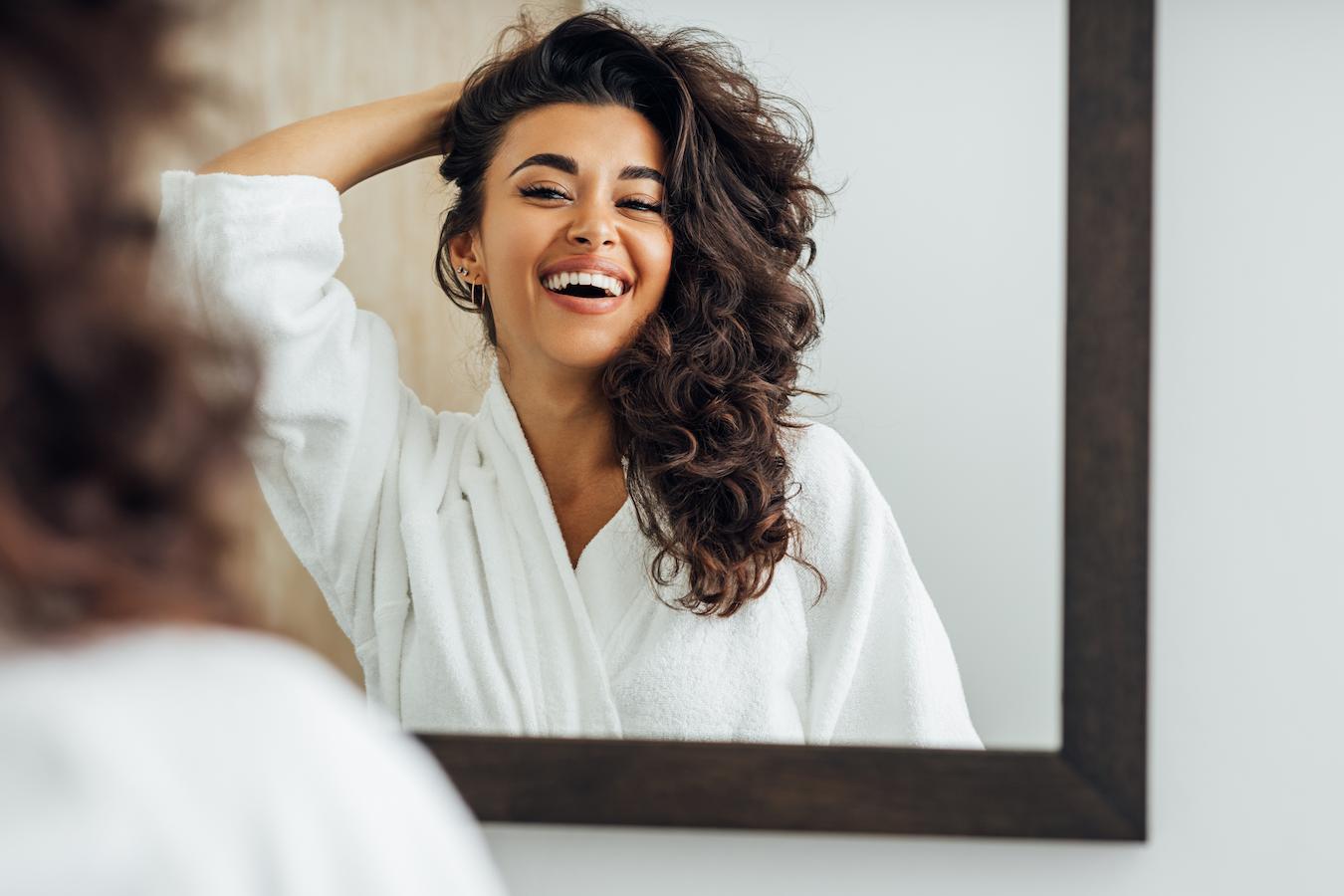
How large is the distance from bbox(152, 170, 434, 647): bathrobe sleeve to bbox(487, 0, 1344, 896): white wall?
1.07 feet

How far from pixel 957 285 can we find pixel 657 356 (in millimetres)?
238

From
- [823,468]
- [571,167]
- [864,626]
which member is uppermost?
[571,167]

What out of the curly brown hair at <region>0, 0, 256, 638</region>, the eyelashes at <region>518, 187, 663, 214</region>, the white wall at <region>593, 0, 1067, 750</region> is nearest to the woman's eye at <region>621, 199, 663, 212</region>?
the eyelashes at <region>518, 187, 663, 214</region>

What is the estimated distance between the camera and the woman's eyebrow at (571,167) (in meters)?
0.88

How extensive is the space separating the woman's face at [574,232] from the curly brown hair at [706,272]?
0.04 ft

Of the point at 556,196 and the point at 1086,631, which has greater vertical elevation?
the point at 556,196

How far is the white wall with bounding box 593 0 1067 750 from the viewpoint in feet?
2.79

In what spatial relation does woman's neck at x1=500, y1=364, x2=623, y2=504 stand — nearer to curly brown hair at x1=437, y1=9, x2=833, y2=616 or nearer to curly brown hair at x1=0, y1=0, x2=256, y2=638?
curly brown hair at x1=437, y1=9, x2=833, y2=616

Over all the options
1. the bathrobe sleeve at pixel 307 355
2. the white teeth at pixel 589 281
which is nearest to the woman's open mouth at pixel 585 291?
the white teeth at pixel 589 281

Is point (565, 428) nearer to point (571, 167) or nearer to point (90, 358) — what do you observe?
point (571, 167)

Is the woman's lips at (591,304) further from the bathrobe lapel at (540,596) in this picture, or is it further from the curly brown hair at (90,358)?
the curly brown hair at (90,358)

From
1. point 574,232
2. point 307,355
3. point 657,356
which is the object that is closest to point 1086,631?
point 657,356

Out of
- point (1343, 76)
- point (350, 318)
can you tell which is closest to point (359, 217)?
point (350, 318)

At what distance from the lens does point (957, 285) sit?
858 mm
